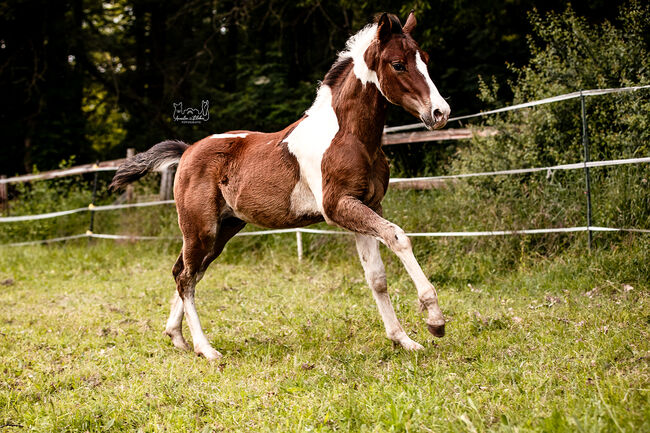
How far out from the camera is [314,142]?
13.5 feet

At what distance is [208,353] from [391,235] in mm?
1757

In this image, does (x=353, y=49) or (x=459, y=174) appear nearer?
(x=353, y=49)

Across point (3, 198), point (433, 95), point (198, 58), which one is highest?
point (198, 58)

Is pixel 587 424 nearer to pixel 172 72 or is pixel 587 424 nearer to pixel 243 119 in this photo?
pixel 243 119

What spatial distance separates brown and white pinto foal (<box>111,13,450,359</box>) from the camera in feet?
12.1

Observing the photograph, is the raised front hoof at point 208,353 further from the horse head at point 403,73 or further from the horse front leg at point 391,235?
the horse head at point 403,73

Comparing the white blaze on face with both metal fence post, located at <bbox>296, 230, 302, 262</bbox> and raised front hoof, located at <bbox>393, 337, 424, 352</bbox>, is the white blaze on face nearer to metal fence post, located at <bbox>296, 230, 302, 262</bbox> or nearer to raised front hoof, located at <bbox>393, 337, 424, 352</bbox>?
raised front hoof, located at <bbox>393, 337, 424, 352</bbox>

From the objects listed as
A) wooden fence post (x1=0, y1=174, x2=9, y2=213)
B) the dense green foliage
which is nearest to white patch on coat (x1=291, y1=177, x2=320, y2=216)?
the dense green foliage

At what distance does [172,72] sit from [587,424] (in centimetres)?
1538

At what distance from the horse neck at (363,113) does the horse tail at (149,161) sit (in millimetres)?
1834

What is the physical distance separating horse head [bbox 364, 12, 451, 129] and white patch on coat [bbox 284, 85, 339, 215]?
485 millimetres

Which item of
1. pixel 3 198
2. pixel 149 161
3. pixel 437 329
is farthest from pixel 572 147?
pixel 3 198

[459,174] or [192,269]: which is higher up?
[459,174]

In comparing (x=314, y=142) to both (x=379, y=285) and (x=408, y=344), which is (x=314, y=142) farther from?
(x=408, y=344)
